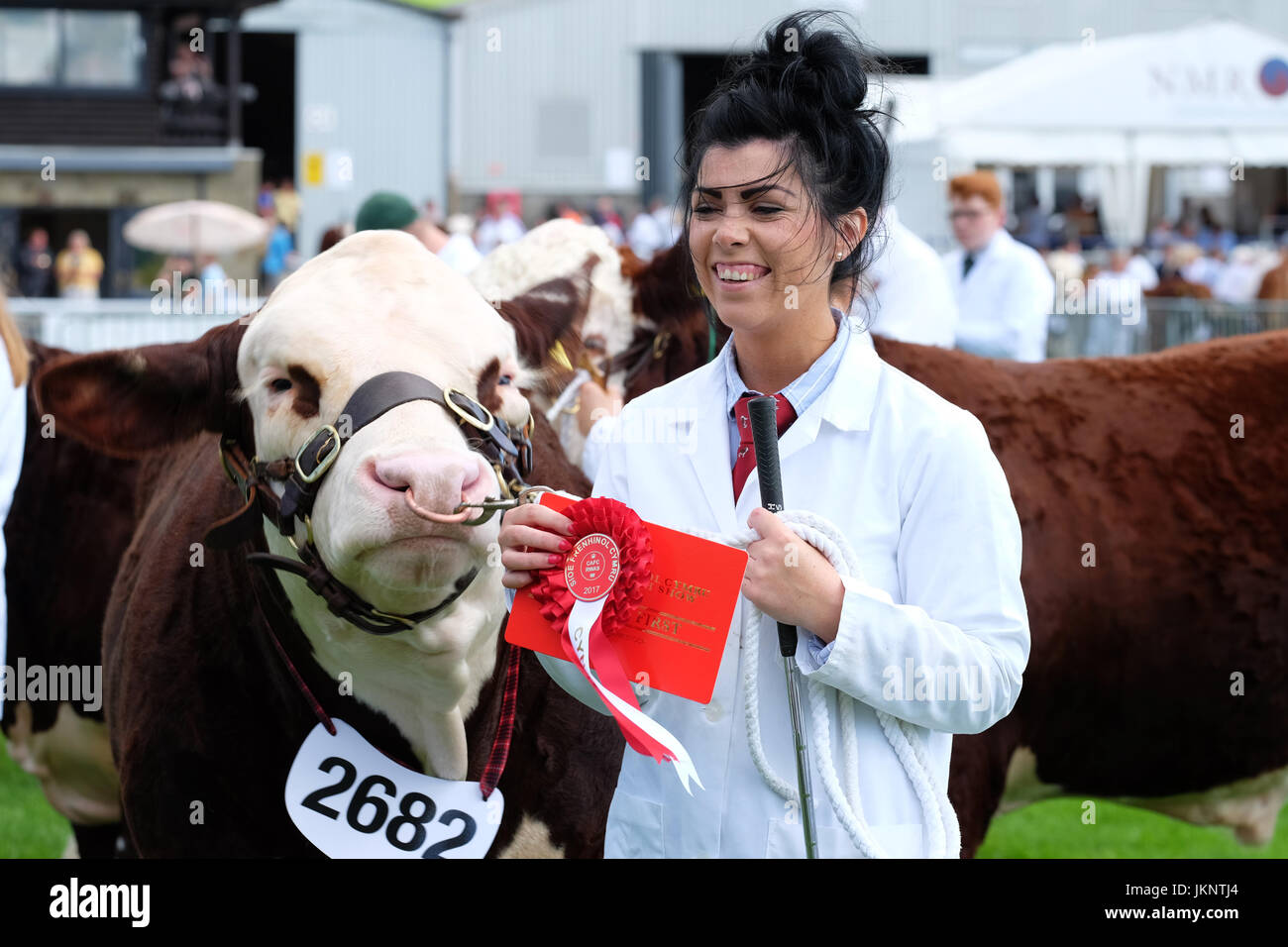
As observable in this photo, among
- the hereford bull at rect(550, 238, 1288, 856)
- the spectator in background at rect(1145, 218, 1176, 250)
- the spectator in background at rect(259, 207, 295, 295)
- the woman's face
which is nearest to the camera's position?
the woman's face

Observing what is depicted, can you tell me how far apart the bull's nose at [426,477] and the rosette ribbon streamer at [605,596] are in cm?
23

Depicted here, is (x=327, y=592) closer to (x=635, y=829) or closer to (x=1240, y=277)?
(x=635, y=829)

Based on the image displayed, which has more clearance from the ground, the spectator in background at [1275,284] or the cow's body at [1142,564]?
the spectator in background at [1275,284]

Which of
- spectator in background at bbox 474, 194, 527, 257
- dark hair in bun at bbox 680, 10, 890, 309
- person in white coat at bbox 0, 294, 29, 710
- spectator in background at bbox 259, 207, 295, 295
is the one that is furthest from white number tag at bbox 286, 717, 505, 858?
spectator in background at bbox 474, 194, 527, 257

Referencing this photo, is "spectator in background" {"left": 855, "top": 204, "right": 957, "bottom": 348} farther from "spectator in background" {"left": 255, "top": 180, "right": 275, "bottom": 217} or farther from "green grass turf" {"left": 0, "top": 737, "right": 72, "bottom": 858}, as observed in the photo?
"spectator in background" {"left": 255, "top": 180, "right": 275, "bottom": 217}

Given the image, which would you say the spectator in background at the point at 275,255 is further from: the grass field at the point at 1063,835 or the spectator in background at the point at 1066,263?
the grass field at the point at 1063,835

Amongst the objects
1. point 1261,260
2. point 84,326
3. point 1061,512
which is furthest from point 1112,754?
point 1261,260

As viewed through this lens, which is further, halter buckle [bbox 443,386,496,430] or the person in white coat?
the person in white coat

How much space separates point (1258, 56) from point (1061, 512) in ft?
46.7

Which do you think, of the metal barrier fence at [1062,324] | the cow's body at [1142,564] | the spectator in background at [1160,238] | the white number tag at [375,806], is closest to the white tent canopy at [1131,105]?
the metal barrier fence at [1062,324]

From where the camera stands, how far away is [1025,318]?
22.9 feet

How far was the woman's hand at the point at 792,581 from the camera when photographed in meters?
1.88

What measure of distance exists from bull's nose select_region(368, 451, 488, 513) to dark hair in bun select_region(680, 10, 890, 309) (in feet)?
1.82

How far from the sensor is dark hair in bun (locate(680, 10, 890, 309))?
2.03 meters
